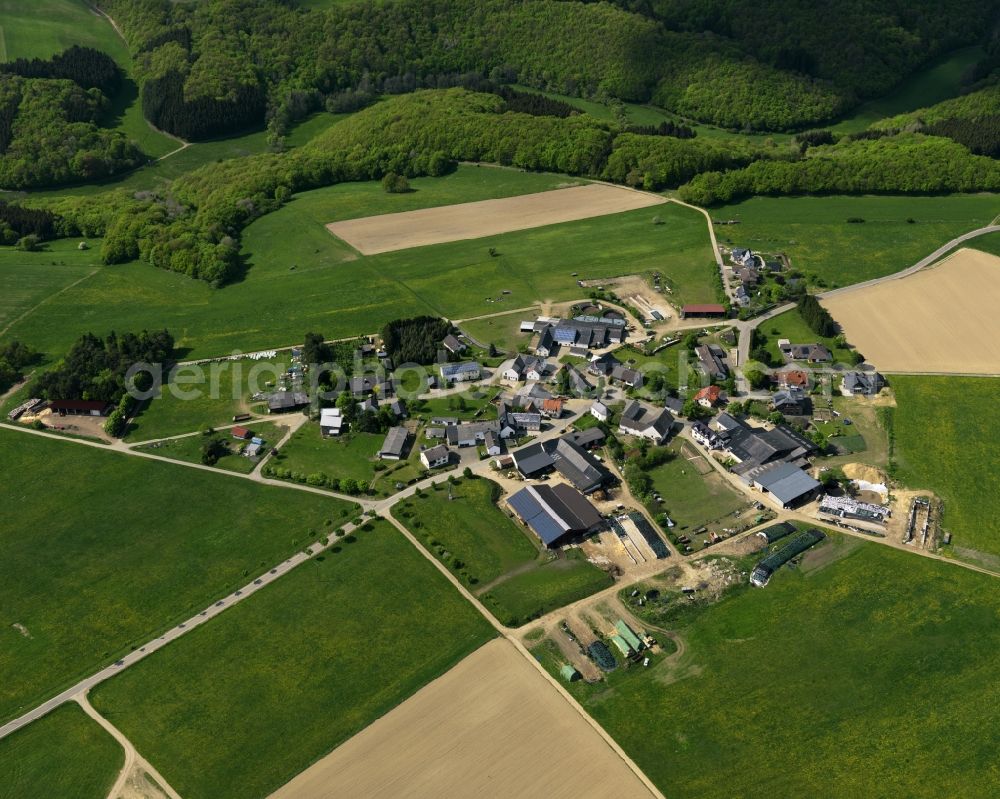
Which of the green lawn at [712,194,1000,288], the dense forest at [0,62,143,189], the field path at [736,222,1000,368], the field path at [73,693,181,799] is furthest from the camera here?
the dense forest at [0,62,143,189]

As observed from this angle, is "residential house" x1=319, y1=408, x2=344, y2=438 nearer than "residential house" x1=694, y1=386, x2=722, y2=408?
Yes

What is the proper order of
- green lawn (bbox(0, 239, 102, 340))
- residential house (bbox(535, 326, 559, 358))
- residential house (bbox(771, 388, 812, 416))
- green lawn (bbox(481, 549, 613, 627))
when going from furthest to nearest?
green lawn (bbox(0, 239, 102, 340)) < residential house (bbox(535, 326, 559, 358)) < residential house (bbox(771, 388, 812, 416)) < green lawn (bbox(481, 549, 613, 627))

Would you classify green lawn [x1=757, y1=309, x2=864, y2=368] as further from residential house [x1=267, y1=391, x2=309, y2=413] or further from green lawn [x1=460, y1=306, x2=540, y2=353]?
residential house [x1=267, y1=391, x2=309, y2=413]

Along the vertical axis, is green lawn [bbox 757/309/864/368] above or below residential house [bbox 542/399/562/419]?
above

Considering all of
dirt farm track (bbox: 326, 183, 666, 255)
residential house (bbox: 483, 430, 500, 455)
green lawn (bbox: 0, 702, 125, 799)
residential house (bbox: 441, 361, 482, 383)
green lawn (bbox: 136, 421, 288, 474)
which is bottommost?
green lawn (bbox: 0, 702, 125, 799)

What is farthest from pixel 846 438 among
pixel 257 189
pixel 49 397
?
pixel 257 189

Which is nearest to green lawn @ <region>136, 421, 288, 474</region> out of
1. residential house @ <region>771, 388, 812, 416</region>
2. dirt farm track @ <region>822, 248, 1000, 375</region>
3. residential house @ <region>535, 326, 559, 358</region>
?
residential house @ <region>535, 326, 559, 358</region>
